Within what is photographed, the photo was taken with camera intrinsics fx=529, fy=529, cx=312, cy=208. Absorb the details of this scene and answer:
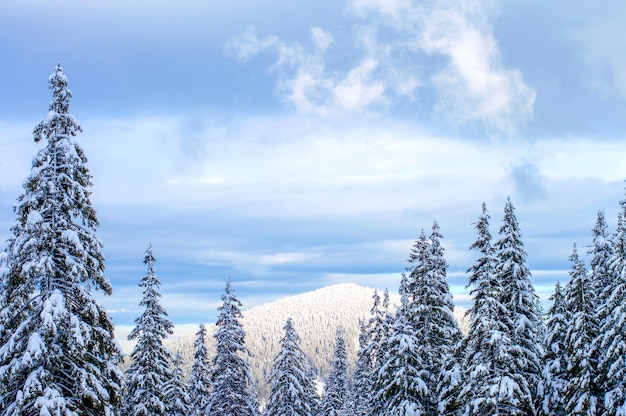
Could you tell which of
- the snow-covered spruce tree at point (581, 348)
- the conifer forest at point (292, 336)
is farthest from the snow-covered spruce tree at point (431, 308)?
the snow-covered spruce tree at point (581, 348)

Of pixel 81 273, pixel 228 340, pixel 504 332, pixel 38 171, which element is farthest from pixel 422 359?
pixel 38 171

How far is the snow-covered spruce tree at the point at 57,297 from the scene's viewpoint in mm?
16641

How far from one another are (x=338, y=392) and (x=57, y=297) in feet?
165

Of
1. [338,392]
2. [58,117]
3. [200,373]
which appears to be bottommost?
[338,392]

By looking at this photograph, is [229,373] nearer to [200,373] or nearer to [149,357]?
[149,357]

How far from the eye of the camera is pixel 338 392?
2456 inches

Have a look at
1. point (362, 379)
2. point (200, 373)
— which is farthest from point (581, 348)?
point (200, 373)

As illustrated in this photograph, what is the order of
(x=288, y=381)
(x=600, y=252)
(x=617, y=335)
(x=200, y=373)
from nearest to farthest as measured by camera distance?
(x=617, y=335), (x=600, y=252), (x=288, y=381), (x=200, y=373)

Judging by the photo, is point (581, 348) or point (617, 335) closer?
point (617, 335)

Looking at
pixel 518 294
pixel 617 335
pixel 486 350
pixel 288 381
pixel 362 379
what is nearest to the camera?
pixel 617 335

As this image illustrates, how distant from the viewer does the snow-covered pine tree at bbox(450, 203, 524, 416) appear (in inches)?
1025

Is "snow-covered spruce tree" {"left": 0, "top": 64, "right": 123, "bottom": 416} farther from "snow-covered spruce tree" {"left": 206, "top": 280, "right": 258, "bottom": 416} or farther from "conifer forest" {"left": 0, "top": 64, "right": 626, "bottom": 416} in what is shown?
"snow-covered spruce tree" {"left": 206, "top": 280, "right": 258, "bottom": 416}

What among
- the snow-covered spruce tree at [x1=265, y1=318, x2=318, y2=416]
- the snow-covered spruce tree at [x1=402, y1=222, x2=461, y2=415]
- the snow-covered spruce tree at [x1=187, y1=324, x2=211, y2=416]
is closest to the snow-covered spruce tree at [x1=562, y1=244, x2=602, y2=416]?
the snow-covered spruce tree at [x1=402, y1=222, x2=461, y2=415]

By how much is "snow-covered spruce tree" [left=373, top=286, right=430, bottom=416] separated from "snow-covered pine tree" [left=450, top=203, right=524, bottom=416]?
1.64 meters
